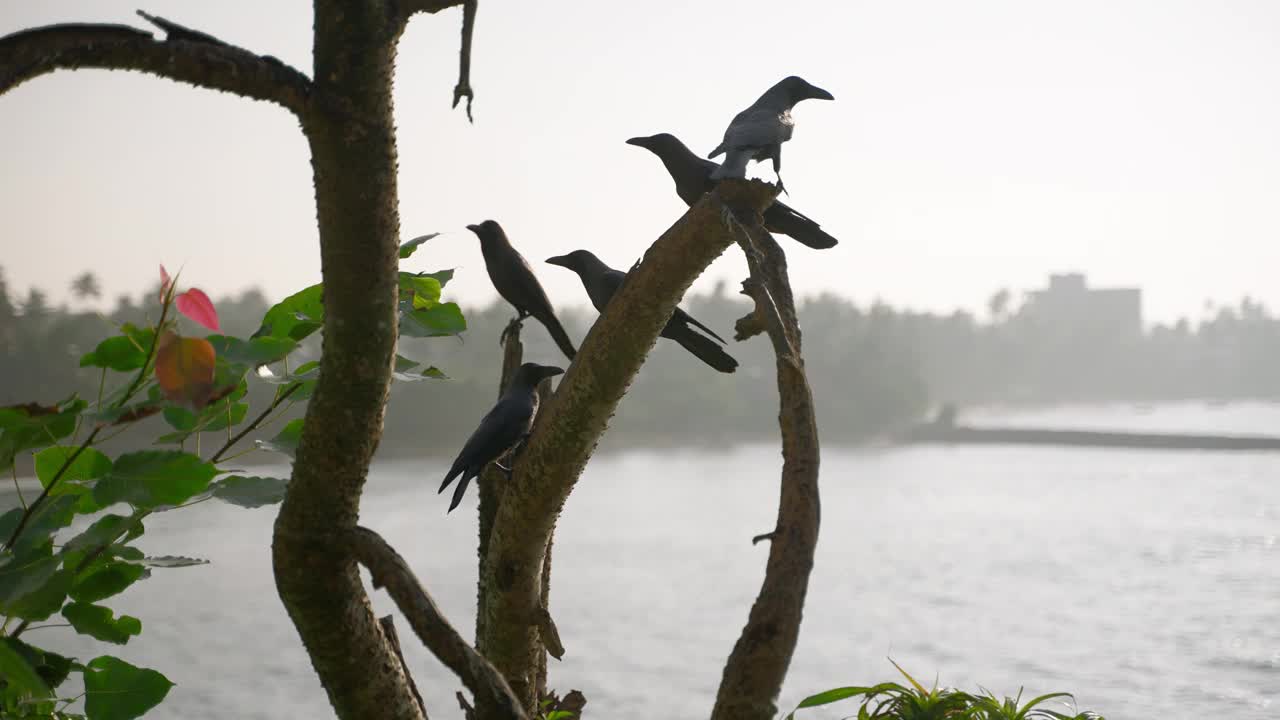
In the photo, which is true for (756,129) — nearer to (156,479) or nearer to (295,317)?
(295,317)

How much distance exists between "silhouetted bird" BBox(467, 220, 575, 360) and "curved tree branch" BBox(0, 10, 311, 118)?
3.76ft

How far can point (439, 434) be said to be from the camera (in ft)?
50.0

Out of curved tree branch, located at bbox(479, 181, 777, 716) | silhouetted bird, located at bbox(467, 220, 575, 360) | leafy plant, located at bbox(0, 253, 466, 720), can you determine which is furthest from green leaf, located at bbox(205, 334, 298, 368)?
silhouetted bird, located at bbox(467, 220, 575, 360)

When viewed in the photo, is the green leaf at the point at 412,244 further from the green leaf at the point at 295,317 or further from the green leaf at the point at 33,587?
the green leaf at the point at 33,587

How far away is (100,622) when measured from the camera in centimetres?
122

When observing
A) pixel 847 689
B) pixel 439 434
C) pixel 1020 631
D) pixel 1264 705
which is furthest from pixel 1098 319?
pixel 847 689

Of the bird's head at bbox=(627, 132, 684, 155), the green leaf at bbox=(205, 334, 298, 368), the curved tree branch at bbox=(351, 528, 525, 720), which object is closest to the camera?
the curved tree branch at bbox=(351, 528, 525, 720)

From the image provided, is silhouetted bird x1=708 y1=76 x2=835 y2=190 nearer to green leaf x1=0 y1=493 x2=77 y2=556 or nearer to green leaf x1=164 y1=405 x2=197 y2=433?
green leaf x1=164 y1=405 x2=197 y2=433

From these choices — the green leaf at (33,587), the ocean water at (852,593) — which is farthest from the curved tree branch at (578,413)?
the ocean water at (852,593)

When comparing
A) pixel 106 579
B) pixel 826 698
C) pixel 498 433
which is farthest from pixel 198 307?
pixel 826 698

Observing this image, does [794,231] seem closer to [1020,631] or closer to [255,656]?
[255,656]

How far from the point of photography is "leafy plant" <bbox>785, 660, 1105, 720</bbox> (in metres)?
3.01

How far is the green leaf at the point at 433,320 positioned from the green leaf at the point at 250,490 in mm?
255

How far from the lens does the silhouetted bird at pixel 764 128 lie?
4.62 ft
